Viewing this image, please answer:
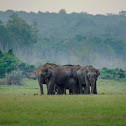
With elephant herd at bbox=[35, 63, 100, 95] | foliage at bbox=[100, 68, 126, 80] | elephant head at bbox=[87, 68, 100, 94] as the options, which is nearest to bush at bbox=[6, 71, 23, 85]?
elephant herd at bbox=[35, 63, 100, 95]

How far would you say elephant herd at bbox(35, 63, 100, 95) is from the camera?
25.1 m

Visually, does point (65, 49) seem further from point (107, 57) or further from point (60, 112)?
point (60, 112)

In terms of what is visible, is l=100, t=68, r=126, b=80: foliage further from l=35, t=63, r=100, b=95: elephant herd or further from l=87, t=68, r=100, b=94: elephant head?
l=87, t=68, r=100, b=94: elephant head

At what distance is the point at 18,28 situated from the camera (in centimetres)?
11200

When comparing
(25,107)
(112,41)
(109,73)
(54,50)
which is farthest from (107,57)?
(25,107)

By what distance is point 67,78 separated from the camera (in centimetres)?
2697

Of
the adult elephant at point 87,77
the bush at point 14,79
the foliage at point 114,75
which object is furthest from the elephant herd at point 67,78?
the foliage at point 114,75

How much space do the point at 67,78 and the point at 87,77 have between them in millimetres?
1150

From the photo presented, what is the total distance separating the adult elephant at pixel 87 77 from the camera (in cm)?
2625

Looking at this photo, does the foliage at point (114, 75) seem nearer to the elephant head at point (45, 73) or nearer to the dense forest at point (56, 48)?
the elephant head at point (45, 73)

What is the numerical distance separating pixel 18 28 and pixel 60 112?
98379 millimetres

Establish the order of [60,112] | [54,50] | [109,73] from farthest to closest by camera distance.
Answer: [54,50] < [109,73] < [60,112]

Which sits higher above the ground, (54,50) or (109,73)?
(54,50)

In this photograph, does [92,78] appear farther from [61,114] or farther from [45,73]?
[61,114]
